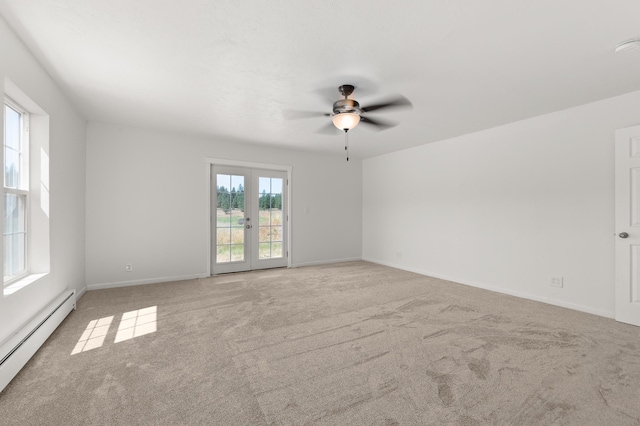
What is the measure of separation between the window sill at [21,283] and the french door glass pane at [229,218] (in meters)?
2.63

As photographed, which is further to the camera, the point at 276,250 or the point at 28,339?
the point at 276,250

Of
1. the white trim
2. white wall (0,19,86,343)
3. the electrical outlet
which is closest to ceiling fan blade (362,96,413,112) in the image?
white wall (0,19,86,343)

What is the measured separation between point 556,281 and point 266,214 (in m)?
4.53

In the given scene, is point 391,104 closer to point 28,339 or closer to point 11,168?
point 11,168

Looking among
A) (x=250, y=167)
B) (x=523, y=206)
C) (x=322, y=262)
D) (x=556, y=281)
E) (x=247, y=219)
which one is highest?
(x=250, y=167)

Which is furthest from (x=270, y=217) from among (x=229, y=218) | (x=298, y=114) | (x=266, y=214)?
(x=298, y=114)

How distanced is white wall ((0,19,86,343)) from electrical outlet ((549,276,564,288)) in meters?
5.30

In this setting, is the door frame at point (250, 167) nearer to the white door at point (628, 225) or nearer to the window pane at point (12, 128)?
the window pane at point (12, 128)

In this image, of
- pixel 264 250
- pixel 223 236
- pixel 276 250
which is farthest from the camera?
pixel 276 250

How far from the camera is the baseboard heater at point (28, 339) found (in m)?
1.88

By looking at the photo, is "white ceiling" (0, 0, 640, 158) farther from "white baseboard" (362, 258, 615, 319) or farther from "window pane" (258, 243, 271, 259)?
"window pane" (258, 243, 271, 259)

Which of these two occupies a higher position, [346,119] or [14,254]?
[346,119]

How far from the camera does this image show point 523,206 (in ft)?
12.8

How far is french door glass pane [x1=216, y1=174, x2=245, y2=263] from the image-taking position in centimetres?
514
